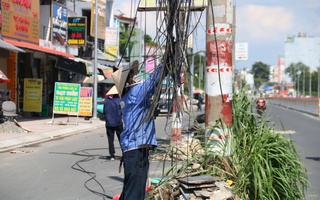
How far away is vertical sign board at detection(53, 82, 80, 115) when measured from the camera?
2053 centimetres

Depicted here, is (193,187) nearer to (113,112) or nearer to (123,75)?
(123,75)

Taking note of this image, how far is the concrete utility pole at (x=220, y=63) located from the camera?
6.38 m

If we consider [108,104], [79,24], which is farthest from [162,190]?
[79,24]

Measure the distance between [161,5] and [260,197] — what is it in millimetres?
2571

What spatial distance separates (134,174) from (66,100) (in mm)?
16033

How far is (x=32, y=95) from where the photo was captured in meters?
22.8

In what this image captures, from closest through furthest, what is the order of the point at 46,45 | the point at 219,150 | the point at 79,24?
the point at 219,150
the point at 46,45
the point at 79,24

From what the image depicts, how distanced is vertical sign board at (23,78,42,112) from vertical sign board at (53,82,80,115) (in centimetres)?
251

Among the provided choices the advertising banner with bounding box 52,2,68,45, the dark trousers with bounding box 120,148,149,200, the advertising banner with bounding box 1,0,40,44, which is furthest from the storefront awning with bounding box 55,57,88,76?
the dark trousers with bounding box 120,148,149,200

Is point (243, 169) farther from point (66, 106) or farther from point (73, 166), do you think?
point (66, 106)

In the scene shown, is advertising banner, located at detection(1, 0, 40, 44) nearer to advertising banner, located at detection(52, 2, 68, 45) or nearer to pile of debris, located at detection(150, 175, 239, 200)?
advertising banner, located at detection(52, 2, 68, 45)

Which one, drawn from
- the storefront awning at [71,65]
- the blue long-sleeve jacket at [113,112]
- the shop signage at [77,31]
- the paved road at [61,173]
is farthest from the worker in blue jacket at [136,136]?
the shop signage at [77,31]

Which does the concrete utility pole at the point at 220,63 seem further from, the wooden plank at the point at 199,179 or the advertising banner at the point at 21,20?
the advertising banner at the point at 21,20

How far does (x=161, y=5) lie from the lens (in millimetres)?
4570
